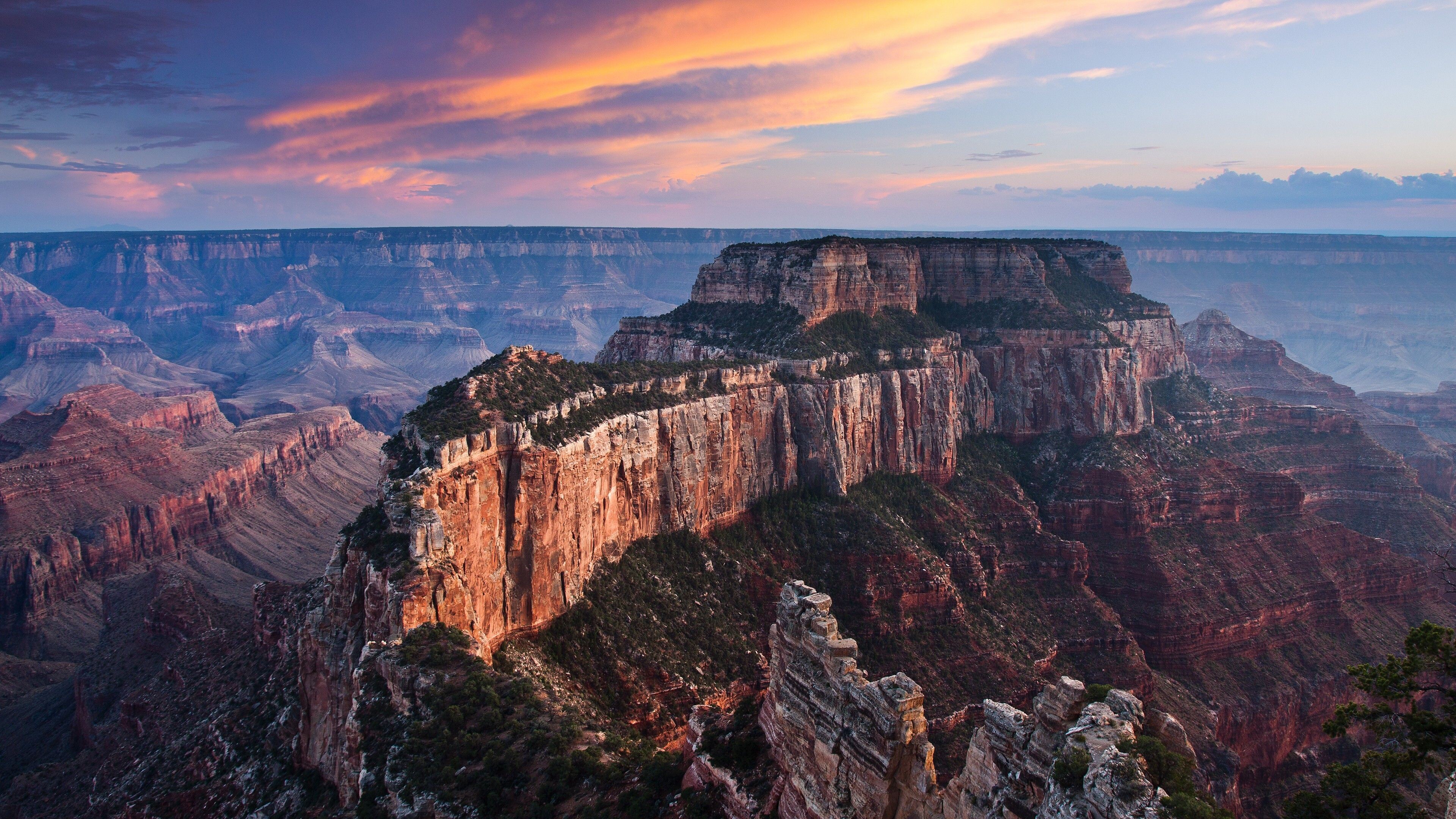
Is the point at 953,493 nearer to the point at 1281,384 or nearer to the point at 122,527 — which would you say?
the point at 1281,384

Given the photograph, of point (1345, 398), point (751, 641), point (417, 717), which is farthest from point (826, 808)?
point (1345, 398)

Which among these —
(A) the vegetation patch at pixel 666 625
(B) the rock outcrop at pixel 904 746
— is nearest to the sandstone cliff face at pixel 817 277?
(A) the vegetation patch at pixel 666 625

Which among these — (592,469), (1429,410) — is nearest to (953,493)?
(592,469)

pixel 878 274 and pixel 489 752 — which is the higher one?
pixel 878 274

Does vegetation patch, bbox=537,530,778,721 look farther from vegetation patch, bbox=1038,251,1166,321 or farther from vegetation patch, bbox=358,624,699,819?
vegetation patch, bbox=1038,251,1166,321

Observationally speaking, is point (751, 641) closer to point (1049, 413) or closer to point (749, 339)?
point (749, 339)

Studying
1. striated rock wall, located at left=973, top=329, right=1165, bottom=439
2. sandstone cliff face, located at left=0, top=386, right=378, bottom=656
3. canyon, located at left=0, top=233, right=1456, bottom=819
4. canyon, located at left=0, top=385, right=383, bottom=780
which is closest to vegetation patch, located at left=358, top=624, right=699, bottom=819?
canyon, located at left=0, top=233, right=1456, bottom=819
